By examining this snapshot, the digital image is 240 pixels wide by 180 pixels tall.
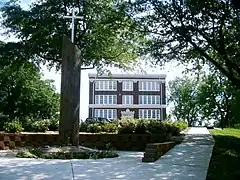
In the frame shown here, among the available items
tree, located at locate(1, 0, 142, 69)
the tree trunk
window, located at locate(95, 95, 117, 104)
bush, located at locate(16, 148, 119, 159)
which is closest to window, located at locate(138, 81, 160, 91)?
window, located at locate(95, 95, 117, 104)

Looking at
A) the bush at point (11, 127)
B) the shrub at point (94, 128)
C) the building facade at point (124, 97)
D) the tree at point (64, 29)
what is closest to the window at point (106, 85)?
the building facade at point (124, 97)

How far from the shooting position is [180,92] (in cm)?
7544

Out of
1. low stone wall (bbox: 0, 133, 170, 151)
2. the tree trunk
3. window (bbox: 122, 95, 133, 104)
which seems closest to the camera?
the tree trunk

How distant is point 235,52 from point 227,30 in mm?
1388

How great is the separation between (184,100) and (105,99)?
1478cm

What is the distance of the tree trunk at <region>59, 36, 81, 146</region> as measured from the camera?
14.7m

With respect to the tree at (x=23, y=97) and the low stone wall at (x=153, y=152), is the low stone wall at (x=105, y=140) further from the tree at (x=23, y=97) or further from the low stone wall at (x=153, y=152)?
the tree at (x=23, y=97)

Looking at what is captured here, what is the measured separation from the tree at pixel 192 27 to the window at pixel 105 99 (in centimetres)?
4997

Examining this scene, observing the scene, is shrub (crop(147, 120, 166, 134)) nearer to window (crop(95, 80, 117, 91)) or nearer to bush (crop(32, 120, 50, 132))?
bush (crop(32, 120, 50, 132))

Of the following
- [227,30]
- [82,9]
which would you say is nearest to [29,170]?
[227,30]

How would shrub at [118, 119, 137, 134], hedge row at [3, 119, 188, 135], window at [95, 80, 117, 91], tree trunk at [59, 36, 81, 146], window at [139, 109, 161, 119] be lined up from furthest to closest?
window at [95, 80, 117, 91]
window at [139, 109, 161, 119]
shrub at [118, 119, 137, 134]
hedge row at [3, 119, 188, 135]
tree trunk at [59, 36, 81, 146]

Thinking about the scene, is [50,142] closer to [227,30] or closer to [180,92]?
[227,30]

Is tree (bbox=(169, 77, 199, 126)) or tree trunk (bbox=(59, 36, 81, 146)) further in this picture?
tree (bbox=(169, 77, 199, 126))

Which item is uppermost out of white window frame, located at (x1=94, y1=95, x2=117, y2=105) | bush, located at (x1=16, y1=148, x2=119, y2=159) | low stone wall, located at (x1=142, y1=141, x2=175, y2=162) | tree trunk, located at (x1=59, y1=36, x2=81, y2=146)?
white window frame, located at (x1=94, y1=95, x2=117, y2=105)
